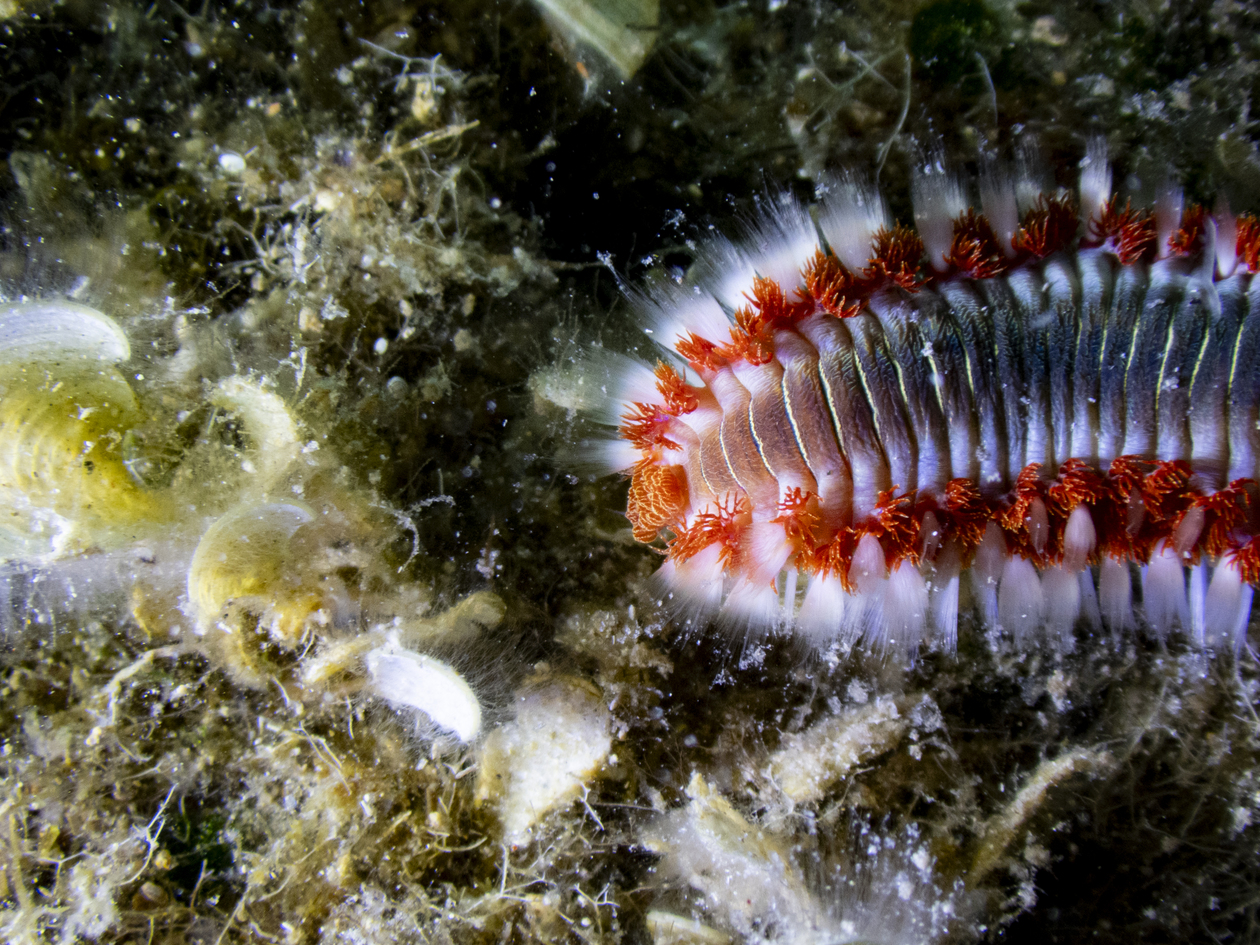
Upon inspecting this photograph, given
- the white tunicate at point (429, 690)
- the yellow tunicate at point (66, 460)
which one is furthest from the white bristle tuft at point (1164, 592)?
the yellow tunicate at point (66, 460)

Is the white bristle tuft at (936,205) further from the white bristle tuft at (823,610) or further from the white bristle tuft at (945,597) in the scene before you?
the white bristle tuft at (823,610)

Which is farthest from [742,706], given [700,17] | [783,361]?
[700,17]

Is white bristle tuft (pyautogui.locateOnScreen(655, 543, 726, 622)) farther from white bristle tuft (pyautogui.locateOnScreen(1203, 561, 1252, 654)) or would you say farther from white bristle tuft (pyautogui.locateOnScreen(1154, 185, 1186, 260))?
white bristle tuft (pyautogui.locateOnScreen(1154, 185, 1186, 260))

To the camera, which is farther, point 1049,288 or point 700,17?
point 700,17

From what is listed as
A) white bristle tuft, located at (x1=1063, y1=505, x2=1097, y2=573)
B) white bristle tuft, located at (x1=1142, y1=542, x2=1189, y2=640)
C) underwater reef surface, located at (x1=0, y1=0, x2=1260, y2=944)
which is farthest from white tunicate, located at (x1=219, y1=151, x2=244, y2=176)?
white bristle tuft, located at (x1=1142, y1=542, x2=1189, y2=640)

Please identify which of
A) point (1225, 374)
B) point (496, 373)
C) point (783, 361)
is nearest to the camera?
point (1225, 374)

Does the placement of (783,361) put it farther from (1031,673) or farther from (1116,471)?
(1031,673)

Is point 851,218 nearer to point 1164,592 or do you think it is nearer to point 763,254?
point 763,254
